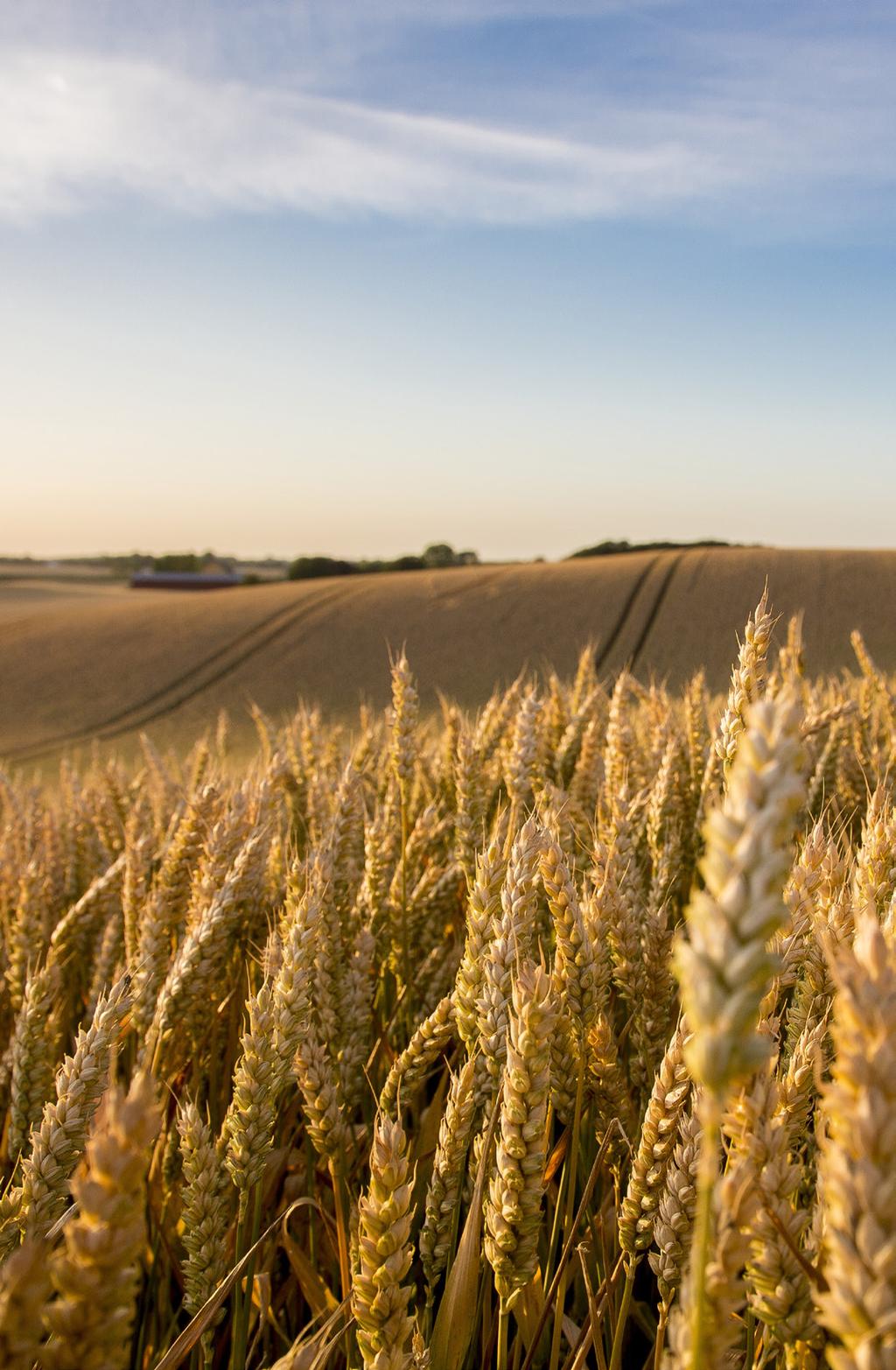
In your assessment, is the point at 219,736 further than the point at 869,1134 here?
Yes

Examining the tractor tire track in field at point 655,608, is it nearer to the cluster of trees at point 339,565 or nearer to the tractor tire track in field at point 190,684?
the tractor tire track in field at point 190,684

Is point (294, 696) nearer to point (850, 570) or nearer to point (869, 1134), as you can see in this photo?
point (850, 570)

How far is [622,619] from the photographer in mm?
24281

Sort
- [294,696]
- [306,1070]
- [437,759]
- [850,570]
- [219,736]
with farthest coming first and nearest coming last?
[850,570]
[294,696]
[219,736]
[437,759]
[306,1070]

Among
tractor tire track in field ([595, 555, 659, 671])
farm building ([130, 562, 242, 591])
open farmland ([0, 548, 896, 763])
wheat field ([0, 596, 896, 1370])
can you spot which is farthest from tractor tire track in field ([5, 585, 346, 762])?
farm building ([130, 562, 242, 591])

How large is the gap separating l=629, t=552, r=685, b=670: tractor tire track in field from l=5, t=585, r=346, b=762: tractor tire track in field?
34.3ft

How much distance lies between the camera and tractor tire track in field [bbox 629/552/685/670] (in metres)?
21.9

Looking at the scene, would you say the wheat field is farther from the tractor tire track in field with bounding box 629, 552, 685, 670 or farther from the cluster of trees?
the cluster of trees

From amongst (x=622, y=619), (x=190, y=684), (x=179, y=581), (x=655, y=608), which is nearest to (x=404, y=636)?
(x=190, y=684)

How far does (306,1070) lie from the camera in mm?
1578

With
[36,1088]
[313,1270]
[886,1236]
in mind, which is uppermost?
[886,1236]

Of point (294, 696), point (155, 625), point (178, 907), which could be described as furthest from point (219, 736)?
point (155, 625)

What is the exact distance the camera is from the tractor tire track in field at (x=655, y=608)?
72.0ft

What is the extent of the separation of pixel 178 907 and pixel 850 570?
1068 inches
